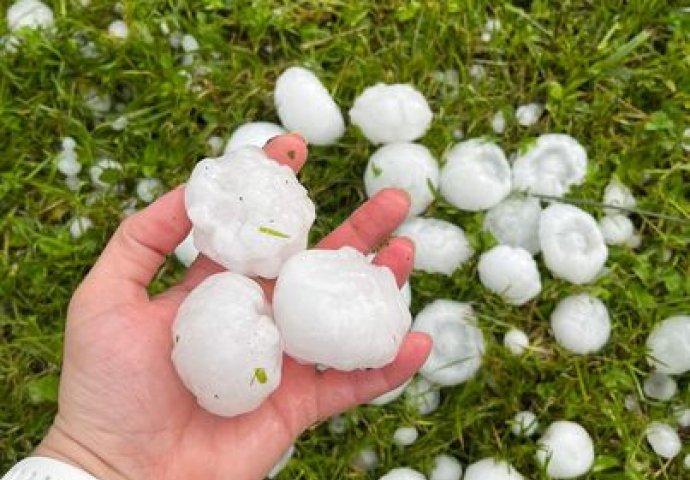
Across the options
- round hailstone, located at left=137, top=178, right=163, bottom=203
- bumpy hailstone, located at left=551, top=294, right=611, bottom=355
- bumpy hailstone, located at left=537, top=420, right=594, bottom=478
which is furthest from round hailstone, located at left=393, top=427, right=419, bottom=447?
round hailstone, located at left=137, top=178, right=163, bottom=203

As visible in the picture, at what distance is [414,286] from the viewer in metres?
1.94

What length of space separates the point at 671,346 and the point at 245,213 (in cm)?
93

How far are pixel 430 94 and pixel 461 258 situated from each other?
393 mm

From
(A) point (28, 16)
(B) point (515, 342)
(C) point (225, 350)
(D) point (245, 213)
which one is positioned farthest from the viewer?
(A) point (28, 16)

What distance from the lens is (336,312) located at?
1473mm

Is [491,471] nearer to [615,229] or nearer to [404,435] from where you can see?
[404,435]

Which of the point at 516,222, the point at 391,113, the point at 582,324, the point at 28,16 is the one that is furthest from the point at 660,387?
the point at 28,16

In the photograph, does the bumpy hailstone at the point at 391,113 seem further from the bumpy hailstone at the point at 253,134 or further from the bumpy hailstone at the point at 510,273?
the bumpy hailstone at the point at 510,273

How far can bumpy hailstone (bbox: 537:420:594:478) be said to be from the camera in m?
1.82

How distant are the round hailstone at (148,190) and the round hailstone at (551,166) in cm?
77

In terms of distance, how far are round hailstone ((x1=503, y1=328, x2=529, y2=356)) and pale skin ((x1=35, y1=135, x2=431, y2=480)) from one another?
0.36 meters

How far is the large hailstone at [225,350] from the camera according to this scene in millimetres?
1436

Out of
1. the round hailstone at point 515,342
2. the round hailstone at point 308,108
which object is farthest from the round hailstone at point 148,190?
the round hailstone at point 515,342

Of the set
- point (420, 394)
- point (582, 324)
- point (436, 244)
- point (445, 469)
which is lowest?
point (445, 469)
